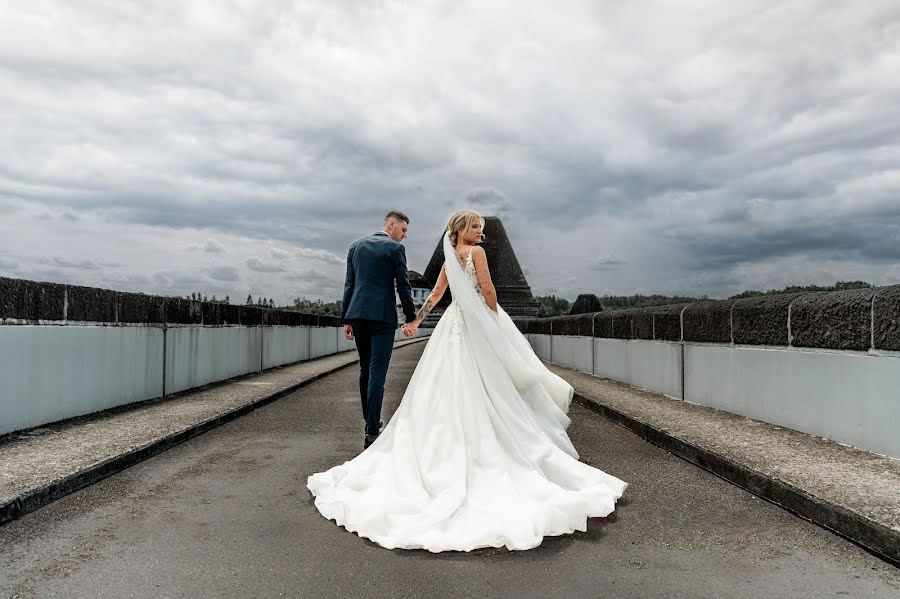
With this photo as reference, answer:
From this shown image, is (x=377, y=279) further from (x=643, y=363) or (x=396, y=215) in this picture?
(x=643, y=363)

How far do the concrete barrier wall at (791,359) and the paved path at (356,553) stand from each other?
1563mm

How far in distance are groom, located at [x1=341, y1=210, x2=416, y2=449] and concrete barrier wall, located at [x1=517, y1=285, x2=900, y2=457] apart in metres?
3.82

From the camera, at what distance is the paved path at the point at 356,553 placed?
2893 mm

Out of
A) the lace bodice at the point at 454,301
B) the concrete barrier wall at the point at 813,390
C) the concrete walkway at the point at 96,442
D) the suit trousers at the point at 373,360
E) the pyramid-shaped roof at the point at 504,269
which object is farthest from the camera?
the pyramid-shaped roof at the point at 504,269

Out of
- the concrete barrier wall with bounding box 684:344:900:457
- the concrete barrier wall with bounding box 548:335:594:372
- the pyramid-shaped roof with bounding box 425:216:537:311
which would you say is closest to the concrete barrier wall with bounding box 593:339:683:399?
the concrete barrier wall with bounding box 548:335:594:372

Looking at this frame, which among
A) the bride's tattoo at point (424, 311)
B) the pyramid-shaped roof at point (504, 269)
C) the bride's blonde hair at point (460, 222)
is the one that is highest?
the pyramid-shaped roof at point (504, 269)

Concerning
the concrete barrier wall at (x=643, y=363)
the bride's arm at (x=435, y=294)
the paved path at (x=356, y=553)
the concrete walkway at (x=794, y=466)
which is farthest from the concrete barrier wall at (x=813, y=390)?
the bride's arm at (x=435, y=294)

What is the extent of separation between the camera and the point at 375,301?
5996mm

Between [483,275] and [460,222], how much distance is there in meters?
0.49

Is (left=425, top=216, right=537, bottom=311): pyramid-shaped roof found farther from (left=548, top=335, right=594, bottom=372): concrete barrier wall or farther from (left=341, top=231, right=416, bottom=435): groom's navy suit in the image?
(left=341, top=231, right=416, bottom=435): groom's navy suit

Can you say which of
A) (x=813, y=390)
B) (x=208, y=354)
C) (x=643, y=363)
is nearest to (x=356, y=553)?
(x=813, y=390)

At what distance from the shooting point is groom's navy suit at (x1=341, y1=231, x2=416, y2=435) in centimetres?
591

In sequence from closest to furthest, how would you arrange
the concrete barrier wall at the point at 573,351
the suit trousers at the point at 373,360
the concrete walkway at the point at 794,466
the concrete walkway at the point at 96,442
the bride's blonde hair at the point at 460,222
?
the concrete walkway at the point at 794,466 → the concrete walkway at the point at 96,442 → the bride's blonde hair at the point at 460,222 → the suit trousers at the point at 373,360 → the concrete barrier wall at the point at 573,351

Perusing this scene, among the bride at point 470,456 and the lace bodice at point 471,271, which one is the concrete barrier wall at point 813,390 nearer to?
the bride at point 470,456
